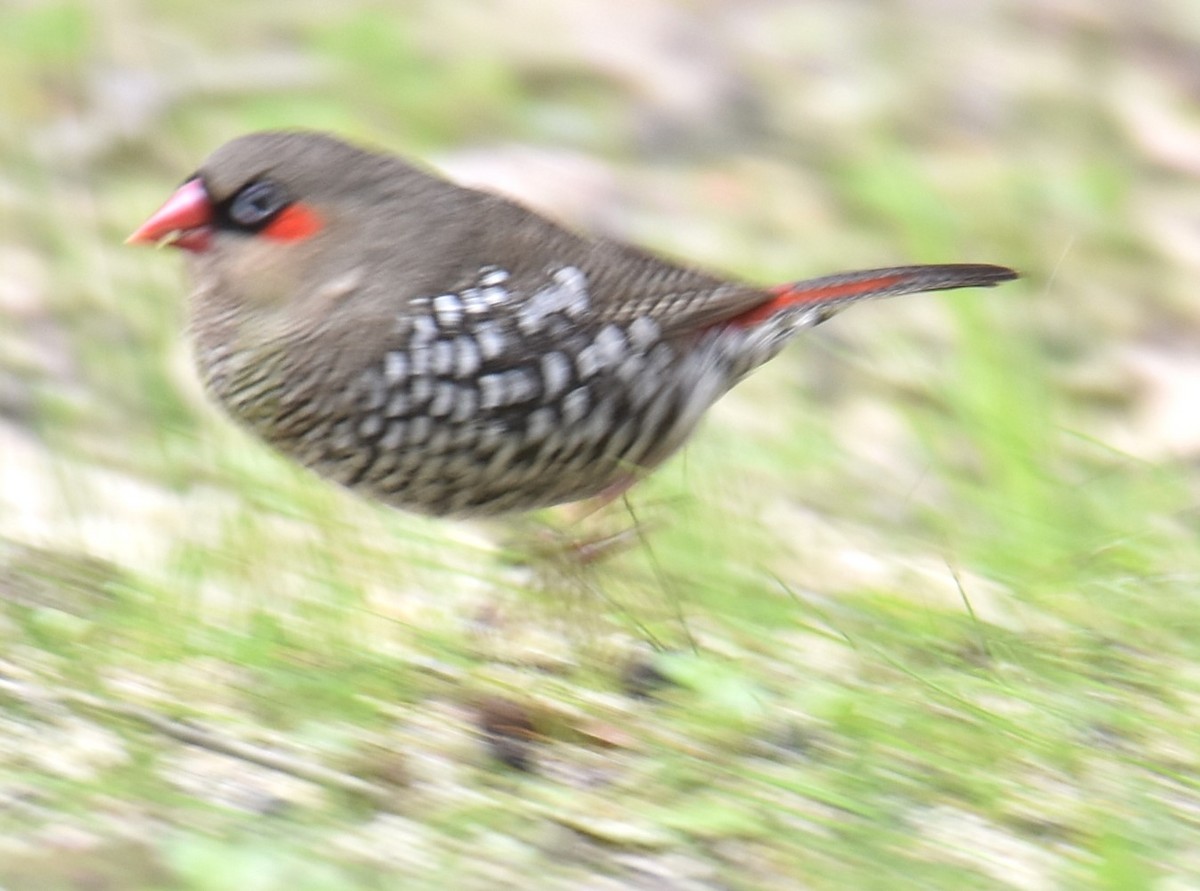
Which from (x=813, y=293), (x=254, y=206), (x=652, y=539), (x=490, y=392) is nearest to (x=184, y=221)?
(x=254, y=206)

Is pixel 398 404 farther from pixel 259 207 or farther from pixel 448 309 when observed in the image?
pixel 259 207

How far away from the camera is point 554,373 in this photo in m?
3.22

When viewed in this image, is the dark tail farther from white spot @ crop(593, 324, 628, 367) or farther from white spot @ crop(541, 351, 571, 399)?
white spot @ crop(541, 351, 571, 399)

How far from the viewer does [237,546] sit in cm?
306

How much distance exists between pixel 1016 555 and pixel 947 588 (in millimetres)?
246

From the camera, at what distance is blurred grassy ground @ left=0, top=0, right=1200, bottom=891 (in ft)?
8.30

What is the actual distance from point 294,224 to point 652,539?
0.76 m

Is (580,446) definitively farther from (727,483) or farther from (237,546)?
(237,546)

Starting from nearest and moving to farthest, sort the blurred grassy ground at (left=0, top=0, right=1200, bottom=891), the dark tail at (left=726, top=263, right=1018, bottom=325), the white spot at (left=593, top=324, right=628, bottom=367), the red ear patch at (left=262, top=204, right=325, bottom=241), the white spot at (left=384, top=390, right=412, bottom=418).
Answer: the blurred grassy ground at (left=0, top=0, right=1200, bottom=891) → the white spot at (left=384, top=390, right=412, bottom=418) → the red ear patch at (left=262, top=204, right=325, bottom=241) → the white spot at (left=593, top=324, right=628, bottom=367) → the dark tail at (left=726, top=263, right=1018, bottom=325)

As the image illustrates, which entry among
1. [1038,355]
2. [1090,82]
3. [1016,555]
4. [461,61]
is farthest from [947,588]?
[1090,82]

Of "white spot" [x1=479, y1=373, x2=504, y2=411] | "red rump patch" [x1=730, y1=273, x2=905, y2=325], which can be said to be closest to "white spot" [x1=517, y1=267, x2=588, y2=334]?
"white spot" [x1=479, y1=373, x2=504, y2=411]

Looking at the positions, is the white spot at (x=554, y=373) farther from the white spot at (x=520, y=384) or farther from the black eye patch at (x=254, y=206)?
the black eye patch at (x=254, y=206)

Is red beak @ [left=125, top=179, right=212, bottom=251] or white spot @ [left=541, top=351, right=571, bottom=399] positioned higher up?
red beak @ [left=125, top=179, right=212, bottom=251]

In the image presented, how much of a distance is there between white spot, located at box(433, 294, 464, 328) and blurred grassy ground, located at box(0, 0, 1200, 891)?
35cm
